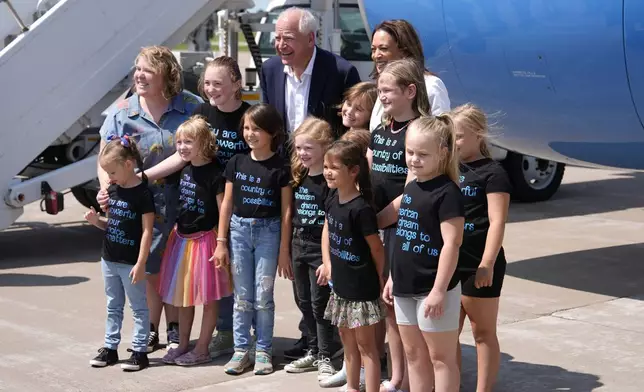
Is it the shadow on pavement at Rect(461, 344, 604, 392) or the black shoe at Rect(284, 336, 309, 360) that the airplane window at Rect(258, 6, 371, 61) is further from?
the shadow on pavement at Rect(461, 344, 604, 392)

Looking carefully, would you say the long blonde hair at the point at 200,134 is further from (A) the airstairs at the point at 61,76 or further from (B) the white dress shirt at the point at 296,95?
(A) the airstairs at the point at 61,76

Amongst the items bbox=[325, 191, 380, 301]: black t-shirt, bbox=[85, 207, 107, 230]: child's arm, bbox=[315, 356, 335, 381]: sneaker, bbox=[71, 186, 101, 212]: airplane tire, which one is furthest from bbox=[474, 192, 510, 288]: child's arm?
bbox=[71, 186, 101, 212]: airplane tire

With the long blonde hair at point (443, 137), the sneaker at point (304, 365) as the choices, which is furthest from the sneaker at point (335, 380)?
the long blonde hair at point (443, 137)

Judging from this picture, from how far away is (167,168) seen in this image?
610cm

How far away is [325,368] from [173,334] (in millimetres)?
1057

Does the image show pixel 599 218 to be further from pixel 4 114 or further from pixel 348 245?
pixel 348 245

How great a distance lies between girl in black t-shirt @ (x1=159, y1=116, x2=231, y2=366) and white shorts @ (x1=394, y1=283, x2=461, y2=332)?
142 cm

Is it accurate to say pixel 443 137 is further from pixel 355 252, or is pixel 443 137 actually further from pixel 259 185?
pixel 259 185

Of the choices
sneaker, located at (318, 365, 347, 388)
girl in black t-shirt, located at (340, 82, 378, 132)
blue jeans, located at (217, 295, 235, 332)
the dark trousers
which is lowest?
sneaker, located at (318, 365, 347, 388)

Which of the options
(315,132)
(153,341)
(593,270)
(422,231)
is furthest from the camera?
(593,270)

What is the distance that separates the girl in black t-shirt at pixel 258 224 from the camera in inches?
227

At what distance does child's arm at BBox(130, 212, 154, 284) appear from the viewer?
586 cm

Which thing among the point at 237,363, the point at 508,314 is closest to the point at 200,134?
the point at 237,363

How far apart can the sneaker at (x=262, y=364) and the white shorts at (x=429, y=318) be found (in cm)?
135
